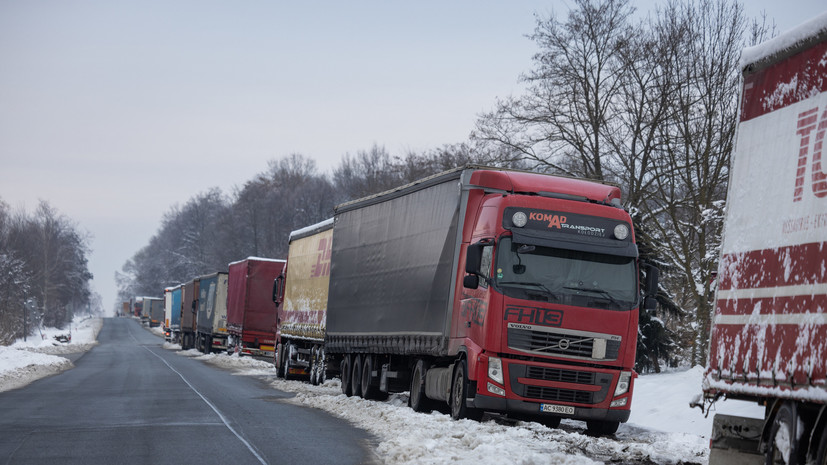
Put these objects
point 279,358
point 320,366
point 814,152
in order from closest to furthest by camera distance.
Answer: point 814,152 < point 320,366 < point 279,358

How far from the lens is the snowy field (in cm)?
1140

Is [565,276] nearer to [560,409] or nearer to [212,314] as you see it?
[560,409]

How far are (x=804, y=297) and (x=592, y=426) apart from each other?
8.34m

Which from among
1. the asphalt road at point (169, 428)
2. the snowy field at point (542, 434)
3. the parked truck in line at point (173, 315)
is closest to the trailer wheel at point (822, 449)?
the snowy field at point (542, 434)

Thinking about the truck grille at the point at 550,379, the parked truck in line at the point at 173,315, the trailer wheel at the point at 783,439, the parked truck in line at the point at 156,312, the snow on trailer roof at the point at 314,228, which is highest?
the snow on trailer roof at the point at 314,228

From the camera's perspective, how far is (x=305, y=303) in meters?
28.0

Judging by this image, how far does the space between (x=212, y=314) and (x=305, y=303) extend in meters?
22.7

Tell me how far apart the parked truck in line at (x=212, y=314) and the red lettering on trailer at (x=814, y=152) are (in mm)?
39994

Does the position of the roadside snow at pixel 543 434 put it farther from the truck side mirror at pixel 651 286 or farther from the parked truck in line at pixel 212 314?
the parked truck in line at pixel 212 314

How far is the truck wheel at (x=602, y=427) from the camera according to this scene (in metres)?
15.3

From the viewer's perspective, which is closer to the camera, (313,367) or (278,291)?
(313,367)

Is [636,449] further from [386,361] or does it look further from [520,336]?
[386,361]

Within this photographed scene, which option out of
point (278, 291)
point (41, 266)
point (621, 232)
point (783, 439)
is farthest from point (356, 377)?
point (41, 266)

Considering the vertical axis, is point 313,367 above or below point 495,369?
below
